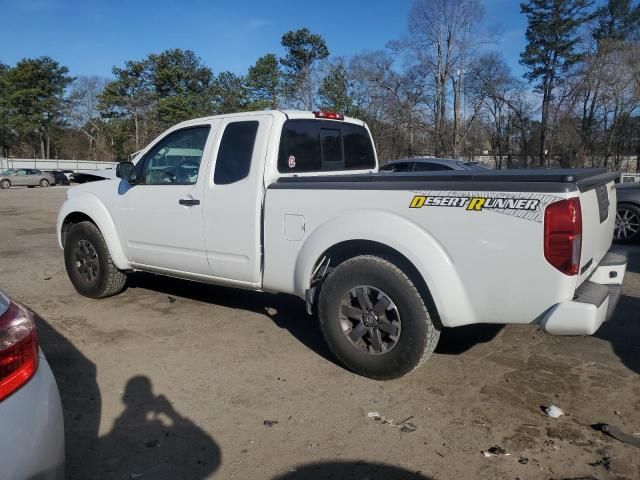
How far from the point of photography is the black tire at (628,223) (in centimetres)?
928

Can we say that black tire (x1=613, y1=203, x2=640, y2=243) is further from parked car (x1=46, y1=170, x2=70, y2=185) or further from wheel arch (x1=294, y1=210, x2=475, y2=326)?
parked car (x1=46, y1=170, x2=70, y2=185)

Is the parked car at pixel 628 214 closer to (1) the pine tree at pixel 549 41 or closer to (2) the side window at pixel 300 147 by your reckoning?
(2) the side window at pixel 300 147

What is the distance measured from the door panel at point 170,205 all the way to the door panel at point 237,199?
0.15 metres

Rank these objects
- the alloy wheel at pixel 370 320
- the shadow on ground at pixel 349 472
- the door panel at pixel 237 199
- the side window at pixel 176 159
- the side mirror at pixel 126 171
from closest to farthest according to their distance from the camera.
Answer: the shadow on ground at pixel 349 472 < the alloy wheel at pixel 370 320 < the door panel at pixel 237 199 < the side window at pixel 176 159 < the side mirror at pixel 126 171

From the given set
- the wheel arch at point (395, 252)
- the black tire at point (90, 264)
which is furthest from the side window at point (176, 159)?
the wheel arch at point (395, 252)

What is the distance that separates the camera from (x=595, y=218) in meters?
3.54

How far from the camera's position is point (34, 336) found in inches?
84.9

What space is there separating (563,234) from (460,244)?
59cm

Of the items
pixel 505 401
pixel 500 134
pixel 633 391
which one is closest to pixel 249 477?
pixel 505 401

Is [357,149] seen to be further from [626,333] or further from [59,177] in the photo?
[59,177]

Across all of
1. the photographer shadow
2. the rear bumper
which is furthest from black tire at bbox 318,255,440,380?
the photographer shadow

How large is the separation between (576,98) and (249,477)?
165ft

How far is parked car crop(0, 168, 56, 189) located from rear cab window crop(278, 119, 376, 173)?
42867 mm

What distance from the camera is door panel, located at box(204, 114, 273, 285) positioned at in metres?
4.37
